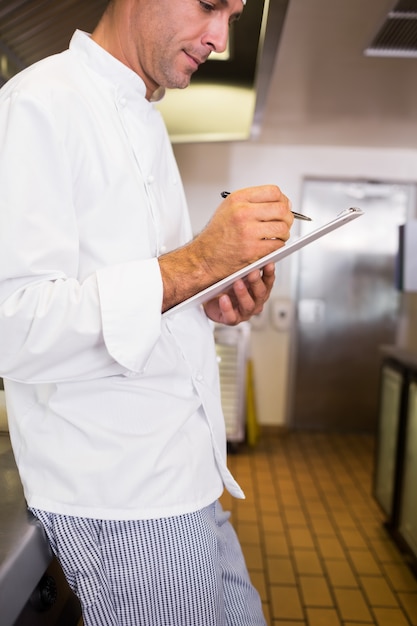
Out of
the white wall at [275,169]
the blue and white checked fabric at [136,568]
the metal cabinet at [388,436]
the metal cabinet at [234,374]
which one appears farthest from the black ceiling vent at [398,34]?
the white wall at [275,169]

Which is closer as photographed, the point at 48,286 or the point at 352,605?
the point at 48,286

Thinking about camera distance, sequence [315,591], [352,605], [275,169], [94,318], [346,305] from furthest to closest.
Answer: [346,305] < [275,169] < [315,591] < [352,605] < [94,318]

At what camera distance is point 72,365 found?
82 centimetres

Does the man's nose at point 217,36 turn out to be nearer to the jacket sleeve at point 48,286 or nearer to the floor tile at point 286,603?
the jacket sleeve at point 48,286

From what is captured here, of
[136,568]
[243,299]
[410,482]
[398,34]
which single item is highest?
[398,34]

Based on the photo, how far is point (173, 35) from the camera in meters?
0.99

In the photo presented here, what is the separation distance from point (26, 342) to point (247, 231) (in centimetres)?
31

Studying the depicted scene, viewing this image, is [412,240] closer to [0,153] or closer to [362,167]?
[362,167]

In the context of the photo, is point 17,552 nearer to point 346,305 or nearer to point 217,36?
point 217,36

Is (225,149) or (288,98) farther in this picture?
(225,149)

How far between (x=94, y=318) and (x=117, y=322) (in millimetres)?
28

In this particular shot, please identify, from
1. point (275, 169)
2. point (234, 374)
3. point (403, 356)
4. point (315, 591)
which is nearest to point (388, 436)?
point (403, 356)

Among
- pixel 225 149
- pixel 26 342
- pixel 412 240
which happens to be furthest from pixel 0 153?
pixel 225 149

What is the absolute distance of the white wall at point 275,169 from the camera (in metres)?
5.23
